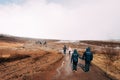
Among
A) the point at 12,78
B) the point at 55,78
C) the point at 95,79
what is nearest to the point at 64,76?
the point at 55,78

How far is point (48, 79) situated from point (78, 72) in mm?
4133

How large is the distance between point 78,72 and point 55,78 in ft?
12.3

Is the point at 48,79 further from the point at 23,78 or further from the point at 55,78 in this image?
the point at 23,78

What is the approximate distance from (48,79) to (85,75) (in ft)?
12.4

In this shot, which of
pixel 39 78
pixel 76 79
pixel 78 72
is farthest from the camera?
pixel 78 72

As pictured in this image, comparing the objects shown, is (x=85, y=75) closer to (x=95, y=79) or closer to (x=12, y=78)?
(x=95, y=79)

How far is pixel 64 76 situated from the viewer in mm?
24594

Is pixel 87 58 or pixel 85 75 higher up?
pixel 87 58

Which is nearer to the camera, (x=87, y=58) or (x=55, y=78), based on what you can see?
(x=55, y=78)

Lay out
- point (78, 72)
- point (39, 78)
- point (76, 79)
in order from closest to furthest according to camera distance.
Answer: point (76, 79) → point (39, 78) → point (78, 72)

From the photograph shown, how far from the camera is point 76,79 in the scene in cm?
2314

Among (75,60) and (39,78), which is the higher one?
(75,60)

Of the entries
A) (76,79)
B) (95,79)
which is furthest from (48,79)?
(95,79)

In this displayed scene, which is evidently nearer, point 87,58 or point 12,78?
point 87,58
